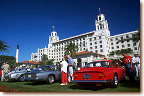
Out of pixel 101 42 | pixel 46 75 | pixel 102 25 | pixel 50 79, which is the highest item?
pixel 102 25

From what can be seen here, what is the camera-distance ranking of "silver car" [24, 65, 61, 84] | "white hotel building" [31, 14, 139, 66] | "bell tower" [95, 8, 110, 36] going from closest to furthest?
"silver car" [24, 65, 61, 84] → "white hotel building" [31, 14, 139, 66] → "bell tower" [95, 8, 110, 36]

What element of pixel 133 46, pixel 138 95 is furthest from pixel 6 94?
pixel 133 46

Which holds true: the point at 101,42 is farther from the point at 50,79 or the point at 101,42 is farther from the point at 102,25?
the point at 50,79

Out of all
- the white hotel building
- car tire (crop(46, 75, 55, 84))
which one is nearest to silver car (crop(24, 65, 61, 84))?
car tire (crop(46, 75, 55, 84))

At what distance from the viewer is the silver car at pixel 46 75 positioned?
7.20 m

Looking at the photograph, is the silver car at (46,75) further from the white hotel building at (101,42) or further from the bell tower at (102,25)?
the bell tower at (102,25)

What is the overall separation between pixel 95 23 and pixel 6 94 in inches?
2968

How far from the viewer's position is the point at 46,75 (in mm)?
7492

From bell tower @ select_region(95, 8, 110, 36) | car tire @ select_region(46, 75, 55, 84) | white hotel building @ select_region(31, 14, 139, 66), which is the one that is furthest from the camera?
bell tower @ select_region(95, 8, 110, 36)

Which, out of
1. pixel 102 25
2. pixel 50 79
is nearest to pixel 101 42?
pixel 102 25

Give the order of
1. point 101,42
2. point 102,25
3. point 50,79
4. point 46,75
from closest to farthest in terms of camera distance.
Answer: point 46,75 < point 50,79 < point 101,42 < point 102,25

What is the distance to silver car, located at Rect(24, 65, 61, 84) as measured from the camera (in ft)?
23.6

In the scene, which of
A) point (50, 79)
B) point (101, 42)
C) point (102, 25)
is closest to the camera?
point (50, 79)

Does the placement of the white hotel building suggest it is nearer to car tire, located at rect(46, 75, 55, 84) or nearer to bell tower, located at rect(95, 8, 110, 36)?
bell tower, located at rect(95, 8, 110, 36)
